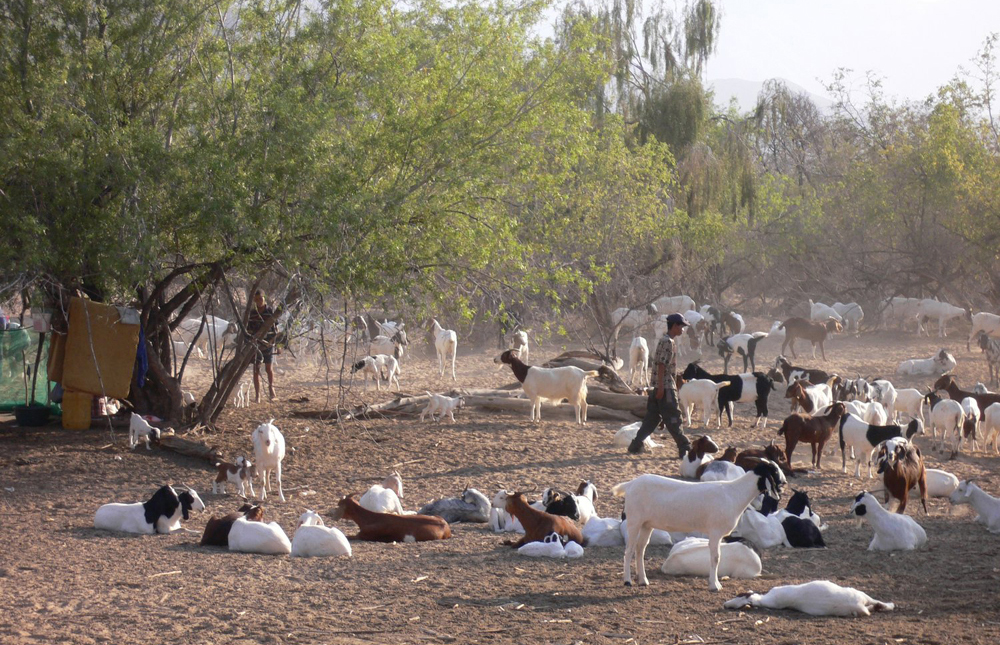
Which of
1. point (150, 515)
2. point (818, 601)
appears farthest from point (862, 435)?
point (150, 515)

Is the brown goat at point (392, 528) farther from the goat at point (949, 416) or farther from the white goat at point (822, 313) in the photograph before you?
the white goat at point (822, 313)

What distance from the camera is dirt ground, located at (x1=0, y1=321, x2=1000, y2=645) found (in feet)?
19.1

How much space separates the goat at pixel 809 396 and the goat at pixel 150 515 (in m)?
8.64

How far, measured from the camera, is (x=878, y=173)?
30109 millimetres

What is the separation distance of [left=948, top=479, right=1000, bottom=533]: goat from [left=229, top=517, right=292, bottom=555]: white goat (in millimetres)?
6134

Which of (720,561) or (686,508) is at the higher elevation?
(686,508)

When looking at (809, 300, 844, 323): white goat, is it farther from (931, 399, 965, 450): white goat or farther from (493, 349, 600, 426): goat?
(493, 349, 600, 426): goat

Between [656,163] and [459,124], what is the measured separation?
42.8 feet

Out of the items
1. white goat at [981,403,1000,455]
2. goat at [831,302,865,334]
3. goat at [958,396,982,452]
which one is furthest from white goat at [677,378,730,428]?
goat at [831,302,865,334]

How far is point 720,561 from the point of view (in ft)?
23.6

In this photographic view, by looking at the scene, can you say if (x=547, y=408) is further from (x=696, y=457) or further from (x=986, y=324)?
(x=986, y=324)

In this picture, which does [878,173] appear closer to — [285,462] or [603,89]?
[603,89]

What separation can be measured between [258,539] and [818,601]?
422cm

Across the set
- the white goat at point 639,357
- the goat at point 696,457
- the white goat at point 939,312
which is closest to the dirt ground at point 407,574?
the goat at point 696,457
